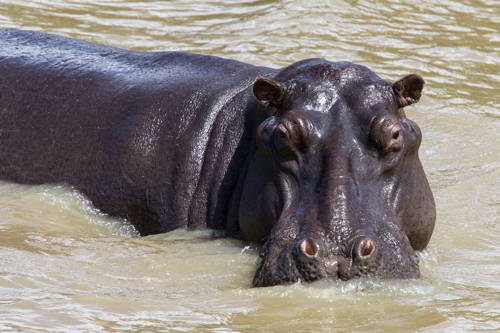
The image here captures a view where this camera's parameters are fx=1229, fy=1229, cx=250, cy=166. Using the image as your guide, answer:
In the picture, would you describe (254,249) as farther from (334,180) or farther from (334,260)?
(334,260)

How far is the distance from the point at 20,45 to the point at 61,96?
38.5 inches

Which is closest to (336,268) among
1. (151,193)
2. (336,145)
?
(336,145)

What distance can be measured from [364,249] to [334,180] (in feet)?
1.68

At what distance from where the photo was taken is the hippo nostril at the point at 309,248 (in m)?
5.84

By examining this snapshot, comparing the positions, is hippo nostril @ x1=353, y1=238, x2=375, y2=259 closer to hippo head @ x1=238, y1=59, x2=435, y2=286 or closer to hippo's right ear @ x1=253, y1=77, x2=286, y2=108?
hippo head @ x1=238, y1=59, x2=435, y2=286

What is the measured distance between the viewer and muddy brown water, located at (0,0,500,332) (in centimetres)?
555

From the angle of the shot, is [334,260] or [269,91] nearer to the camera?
[334,260]

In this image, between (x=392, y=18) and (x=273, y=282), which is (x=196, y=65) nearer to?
(x=273, y=282)

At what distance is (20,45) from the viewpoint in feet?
29.3

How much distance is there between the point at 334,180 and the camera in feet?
20.5

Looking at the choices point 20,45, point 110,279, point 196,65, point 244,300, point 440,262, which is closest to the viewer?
point 244,300

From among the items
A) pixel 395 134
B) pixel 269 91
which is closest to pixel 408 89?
→ pixel 395 134

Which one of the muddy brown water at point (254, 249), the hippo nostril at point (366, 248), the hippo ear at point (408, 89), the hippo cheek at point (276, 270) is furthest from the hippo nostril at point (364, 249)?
the hippo ear at point (408, 89)

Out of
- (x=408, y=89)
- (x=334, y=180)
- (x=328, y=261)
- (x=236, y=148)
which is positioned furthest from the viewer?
(x=236, y=148)
